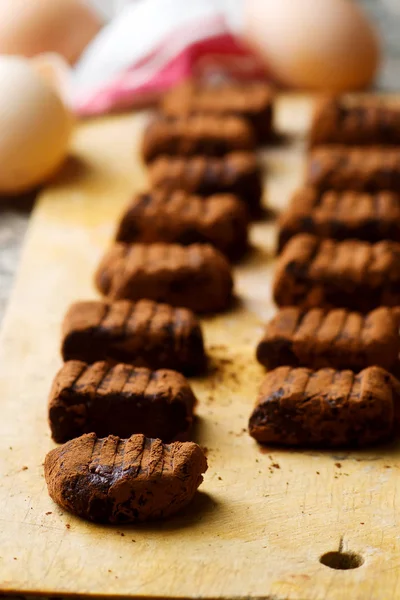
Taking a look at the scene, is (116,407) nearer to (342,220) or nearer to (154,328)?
(154,328)

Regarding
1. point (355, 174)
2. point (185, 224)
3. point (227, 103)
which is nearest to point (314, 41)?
point (227, 103)

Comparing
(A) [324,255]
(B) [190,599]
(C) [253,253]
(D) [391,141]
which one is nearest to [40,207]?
(C) [253,253]

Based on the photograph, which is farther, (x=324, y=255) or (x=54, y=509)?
(x=324, y=255)

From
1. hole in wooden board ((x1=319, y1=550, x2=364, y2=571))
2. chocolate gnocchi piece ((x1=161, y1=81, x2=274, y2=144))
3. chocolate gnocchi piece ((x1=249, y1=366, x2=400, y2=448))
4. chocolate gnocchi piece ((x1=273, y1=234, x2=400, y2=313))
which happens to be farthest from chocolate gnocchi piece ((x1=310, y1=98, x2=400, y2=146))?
hole in wooden board ((x1=319, y1=550, x2=364, y2=571))

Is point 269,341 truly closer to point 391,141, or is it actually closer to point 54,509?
Answer: point 54,509

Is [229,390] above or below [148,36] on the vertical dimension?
below

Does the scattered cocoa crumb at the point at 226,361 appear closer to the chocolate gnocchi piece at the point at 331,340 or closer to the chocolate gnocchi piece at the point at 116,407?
the chocolate gnocchi piece at the point at 331,340

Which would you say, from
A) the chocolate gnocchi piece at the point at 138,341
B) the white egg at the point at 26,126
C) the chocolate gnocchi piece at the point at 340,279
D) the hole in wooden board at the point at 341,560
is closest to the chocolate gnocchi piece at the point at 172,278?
the chocolate gnocchi piece at the point at 340,279

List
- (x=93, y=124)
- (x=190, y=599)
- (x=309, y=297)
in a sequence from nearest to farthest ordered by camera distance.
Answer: (x=190, y=599)
(x=309, y=297)
(x=93, y=124)
